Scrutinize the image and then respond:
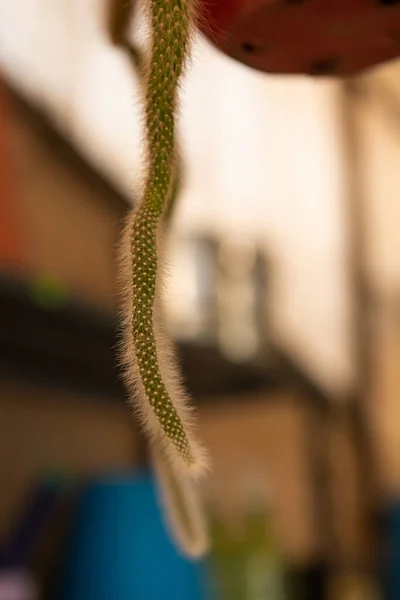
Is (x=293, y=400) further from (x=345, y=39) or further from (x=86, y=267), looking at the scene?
(x=345, y=39)

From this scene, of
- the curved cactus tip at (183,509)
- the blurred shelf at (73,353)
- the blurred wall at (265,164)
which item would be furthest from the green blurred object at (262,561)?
the curved cactus tip at (183,509)

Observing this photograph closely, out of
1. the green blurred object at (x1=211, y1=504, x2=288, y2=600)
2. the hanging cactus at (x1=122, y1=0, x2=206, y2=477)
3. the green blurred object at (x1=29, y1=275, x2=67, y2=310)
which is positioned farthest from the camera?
the green blurred object at (x1=211, y1=504, x2=288, y2=600)

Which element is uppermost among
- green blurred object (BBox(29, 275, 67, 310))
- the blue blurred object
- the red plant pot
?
the red plant pot

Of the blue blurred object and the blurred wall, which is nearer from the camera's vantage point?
the blue blurred object

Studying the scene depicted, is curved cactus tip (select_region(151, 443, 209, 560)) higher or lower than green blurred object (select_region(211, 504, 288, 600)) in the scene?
higher

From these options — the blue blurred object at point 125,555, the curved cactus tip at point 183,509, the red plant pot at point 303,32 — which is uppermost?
the red plant pot at point 303,32

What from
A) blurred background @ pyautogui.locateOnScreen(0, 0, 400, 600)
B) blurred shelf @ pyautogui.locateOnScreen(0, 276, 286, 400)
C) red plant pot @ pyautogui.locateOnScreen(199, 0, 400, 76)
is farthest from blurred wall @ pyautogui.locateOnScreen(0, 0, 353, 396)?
red plant pot @ pyautogui.locateOnScreen(199, 0, 400, 76)

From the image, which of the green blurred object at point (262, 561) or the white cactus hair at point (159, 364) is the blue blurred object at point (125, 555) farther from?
the white cactus hair at point (159, 364)

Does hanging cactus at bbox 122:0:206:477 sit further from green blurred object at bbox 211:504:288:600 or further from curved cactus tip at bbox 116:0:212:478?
green blurred object at bbox 211:504:288:600

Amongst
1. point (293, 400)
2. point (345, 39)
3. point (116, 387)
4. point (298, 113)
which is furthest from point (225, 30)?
point (298, 113)
